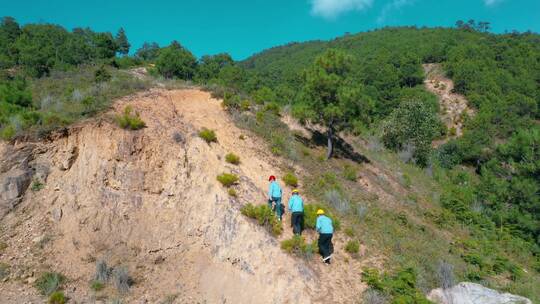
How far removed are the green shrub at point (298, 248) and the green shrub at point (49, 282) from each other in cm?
547

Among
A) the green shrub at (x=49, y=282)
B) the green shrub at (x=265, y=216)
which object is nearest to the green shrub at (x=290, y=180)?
the green shrub at (x=265, y=216)

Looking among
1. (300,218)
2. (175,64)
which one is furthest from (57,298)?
(175,64)

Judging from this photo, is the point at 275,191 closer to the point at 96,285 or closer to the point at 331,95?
the point at 96,285

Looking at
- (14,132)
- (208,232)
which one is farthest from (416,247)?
(14,132)

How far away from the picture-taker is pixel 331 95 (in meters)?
17.3

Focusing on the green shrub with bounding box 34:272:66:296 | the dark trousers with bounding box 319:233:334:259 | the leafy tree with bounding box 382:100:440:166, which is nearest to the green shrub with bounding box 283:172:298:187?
the dark trousers with bounding box 319:233:334:259

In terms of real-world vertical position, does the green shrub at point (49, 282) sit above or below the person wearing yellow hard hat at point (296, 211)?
below

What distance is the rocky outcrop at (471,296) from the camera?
10.0 meters

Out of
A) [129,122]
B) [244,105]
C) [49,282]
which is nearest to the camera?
[49,282]

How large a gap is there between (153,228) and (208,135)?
389cm

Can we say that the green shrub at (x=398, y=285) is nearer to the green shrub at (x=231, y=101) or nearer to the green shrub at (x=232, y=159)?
the green shrub at (x=232, y=159)

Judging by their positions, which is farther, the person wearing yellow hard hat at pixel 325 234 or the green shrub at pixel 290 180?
the green shrub at pixel 290 180

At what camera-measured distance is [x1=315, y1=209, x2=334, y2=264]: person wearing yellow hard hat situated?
35.0 ft

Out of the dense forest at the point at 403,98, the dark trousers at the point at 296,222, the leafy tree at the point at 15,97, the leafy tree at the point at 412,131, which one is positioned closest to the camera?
the dark trousers at the point at 296,222
